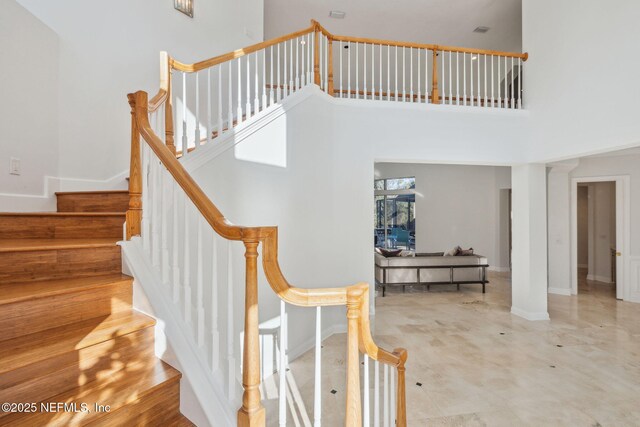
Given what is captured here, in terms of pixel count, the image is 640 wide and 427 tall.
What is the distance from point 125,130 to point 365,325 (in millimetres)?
3386

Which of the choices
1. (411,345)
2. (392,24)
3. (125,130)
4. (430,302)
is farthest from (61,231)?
(392,24)

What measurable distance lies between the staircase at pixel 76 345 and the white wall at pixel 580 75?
461 cm

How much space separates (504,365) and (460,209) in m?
6.63

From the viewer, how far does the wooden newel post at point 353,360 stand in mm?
1225

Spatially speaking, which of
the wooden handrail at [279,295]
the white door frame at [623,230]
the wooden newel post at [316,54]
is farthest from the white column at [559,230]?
the wooden handrail at [279,295]

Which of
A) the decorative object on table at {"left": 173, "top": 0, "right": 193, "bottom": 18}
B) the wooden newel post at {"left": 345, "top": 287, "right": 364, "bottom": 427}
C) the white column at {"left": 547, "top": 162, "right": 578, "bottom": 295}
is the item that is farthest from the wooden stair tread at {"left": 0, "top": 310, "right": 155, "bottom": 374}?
the white column at {"left": 547, "top": 162, "right": 578, "bottom": 295}

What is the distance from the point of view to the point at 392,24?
20.9ft

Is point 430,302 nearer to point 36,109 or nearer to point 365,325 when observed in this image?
point 365,325

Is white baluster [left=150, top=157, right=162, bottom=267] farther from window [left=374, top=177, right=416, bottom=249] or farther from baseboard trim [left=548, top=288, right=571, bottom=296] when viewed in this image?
window [left=374, top=177, right=416, bottom=249]

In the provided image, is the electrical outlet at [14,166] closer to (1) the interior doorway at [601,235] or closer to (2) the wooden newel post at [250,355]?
(2) the wooden newel post at [250,355]

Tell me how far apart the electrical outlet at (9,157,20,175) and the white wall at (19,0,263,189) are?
34cm

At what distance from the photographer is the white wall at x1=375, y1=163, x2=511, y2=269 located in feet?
30.5

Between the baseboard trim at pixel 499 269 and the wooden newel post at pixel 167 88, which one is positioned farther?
the baseboard trim at pixel 499 269

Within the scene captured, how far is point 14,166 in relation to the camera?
268 cm
